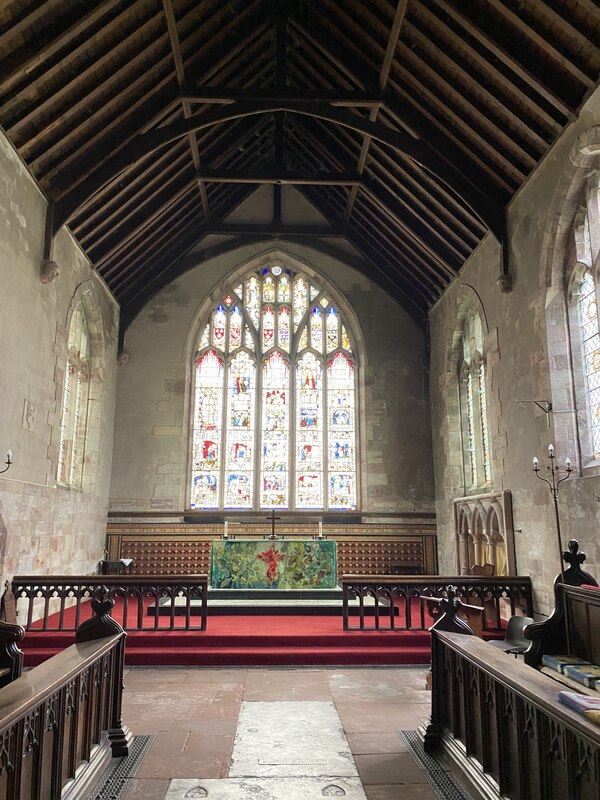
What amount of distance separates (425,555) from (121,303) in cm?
711

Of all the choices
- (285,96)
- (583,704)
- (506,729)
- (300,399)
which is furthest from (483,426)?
(583,704)

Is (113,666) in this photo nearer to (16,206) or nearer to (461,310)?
(16,206)

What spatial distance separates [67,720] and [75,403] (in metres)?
7.57

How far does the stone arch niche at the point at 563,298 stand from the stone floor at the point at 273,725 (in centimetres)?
289

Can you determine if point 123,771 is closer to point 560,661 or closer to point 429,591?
→ point 560,661

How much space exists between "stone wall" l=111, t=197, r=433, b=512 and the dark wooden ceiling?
3.25ft

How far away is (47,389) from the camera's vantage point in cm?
802

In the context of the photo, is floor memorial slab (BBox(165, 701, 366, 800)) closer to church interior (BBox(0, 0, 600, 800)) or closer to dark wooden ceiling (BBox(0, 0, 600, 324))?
church interior (BBox(0, 0, 600, 800))

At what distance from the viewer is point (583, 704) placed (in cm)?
217

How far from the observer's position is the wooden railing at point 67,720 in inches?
91.7

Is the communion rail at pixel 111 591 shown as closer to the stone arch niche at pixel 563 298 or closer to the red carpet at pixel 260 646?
the red carpet at pixel 260 646

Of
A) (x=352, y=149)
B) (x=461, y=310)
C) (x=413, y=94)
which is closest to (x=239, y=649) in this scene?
(x=461, y=310)

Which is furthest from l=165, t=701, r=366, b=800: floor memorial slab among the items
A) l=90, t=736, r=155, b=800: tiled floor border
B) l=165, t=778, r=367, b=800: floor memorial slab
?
l=90, t=736, r=155, b=800: tiled floor border

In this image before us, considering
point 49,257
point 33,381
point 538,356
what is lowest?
point 33,381
